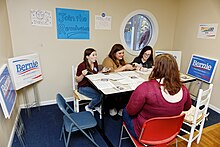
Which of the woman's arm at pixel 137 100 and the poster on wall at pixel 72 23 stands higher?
the poster on wall at pixel 72 23

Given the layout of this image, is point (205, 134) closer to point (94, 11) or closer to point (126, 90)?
point (126, 90)

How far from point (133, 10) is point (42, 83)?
224 cm

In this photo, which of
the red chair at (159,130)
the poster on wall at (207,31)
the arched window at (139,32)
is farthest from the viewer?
the arched window at (139,32)

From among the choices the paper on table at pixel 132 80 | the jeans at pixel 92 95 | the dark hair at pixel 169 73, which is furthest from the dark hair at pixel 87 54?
the dark hair at pixel 169 73

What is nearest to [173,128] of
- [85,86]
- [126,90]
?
[126,90]

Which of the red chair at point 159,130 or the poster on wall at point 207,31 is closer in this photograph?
the red chair at point 159,130

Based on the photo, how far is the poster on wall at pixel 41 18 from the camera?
269 cm

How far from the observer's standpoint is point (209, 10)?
3.04 m

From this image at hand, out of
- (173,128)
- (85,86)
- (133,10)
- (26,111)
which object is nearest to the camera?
(173,128)

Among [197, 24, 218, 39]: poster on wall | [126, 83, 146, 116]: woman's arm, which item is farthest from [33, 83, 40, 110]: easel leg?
[197, 24, 218, 39]: poster on wall

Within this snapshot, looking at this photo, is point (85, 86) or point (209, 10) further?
point (209, 10)

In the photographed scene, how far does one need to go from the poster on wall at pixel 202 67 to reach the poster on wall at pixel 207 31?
394 millimetres

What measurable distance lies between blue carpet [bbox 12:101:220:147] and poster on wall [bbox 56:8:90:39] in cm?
136

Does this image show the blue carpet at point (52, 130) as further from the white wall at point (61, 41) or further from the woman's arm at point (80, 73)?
the woman's arm at point (80, 73)
